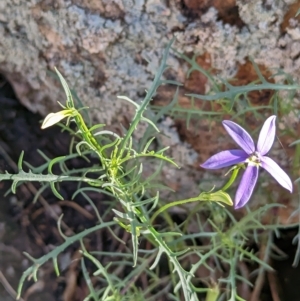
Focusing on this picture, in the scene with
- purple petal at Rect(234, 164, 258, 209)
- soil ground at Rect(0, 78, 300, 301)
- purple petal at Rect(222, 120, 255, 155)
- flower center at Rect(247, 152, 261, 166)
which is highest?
purple petal at Rect(222, 120, 255, 155)

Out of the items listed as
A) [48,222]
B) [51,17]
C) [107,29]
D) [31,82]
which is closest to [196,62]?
[107,29]

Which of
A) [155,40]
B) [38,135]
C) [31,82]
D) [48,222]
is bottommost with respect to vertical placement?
[48,222]

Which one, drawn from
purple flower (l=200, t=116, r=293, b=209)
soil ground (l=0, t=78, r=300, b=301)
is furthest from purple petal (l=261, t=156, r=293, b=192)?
soil ground (l=0, t=78, r=300, b=301)

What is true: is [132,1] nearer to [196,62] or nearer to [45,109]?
[196,62]

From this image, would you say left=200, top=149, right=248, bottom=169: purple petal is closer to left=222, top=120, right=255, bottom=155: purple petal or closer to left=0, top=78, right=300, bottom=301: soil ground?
left=222, top=120, right=255, bottom=155: purple petal

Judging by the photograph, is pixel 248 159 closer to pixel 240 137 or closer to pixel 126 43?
pixel 240 137

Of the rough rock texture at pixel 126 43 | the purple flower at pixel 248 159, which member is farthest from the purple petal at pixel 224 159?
the rough rock texture at pixel 126 43

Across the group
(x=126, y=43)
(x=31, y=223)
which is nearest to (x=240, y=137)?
(x=126, y=43)
